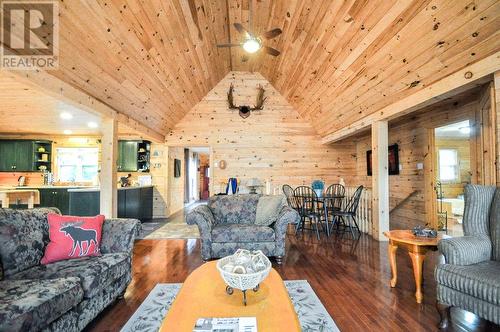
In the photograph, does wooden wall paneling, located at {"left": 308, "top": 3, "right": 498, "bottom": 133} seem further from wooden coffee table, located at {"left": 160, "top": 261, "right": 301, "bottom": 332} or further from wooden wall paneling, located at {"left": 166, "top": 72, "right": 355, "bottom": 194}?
wooden coffee table, located at {"left": 160, "top": 261, "right": 301, "bottom": 332}

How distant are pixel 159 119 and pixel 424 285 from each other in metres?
5.81

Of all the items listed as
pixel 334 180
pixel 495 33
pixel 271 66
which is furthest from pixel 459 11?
pixel 334 180

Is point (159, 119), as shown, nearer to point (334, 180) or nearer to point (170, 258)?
point (170, 258)

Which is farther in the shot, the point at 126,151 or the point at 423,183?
the point at 126,151

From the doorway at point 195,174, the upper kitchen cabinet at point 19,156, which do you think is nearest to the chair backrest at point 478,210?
the doorway at point 195,174

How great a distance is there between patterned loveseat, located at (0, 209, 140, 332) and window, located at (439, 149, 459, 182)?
854 cm

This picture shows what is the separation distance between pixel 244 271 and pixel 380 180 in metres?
3.87

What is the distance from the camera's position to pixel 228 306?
1.38m

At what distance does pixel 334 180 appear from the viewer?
7309mm

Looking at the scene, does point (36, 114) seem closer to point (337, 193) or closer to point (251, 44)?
point (251, 44)

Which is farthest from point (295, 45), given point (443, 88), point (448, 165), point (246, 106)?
point (448, 165)

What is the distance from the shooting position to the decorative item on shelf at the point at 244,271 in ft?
4.61

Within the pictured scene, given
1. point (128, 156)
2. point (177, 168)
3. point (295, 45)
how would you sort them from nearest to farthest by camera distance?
point (295, 45) < point (128, 156) < point (177, 168)

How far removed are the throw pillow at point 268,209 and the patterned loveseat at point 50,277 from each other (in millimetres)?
1764
